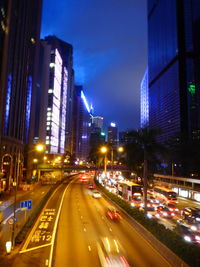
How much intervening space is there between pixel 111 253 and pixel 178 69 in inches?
4363

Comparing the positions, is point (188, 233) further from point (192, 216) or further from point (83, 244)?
point (83, 244)

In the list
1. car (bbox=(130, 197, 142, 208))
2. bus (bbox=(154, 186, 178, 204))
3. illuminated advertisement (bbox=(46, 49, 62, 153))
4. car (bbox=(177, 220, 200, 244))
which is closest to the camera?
car (bbox=(177, 220, 200, 244))

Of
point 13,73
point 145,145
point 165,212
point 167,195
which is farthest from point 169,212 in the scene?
point 13,73

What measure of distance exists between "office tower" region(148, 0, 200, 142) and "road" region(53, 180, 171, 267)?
79550mm

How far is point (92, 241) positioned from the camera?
23906 millimetres

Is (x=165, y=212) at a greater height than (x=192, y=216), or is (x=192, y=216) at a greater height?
(x=192, y=216)

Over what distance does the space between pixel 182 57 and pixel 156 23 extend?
4528 cm

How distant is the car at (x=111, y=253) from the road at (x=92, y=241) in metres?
0.32

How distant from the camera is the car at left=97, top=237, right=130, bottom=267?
1839cm

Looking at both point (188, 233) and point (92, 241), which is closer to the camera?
point (188, 233)

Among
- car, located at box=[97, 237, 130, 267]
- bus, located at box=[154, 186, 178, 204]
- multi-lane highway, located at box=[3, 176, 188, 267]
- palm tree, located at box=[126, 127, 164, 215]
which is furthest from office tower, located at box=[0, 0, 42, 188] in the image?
car, located at box=[97, 237, 130, 267]

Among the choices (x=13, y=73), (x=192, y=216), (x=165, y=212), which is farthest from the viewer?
(x=13, y=73)

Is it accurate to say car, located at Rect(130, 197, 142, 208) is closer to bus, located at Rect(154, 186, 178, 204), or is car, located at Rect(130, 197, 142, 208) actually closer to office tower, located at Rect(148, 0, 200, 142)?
bus, located at Rect(154, 186, 178, 204)

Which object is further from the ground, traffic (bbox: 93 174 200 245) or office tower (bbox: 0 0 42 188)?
office tower (bbox: 0 0 42 188)
